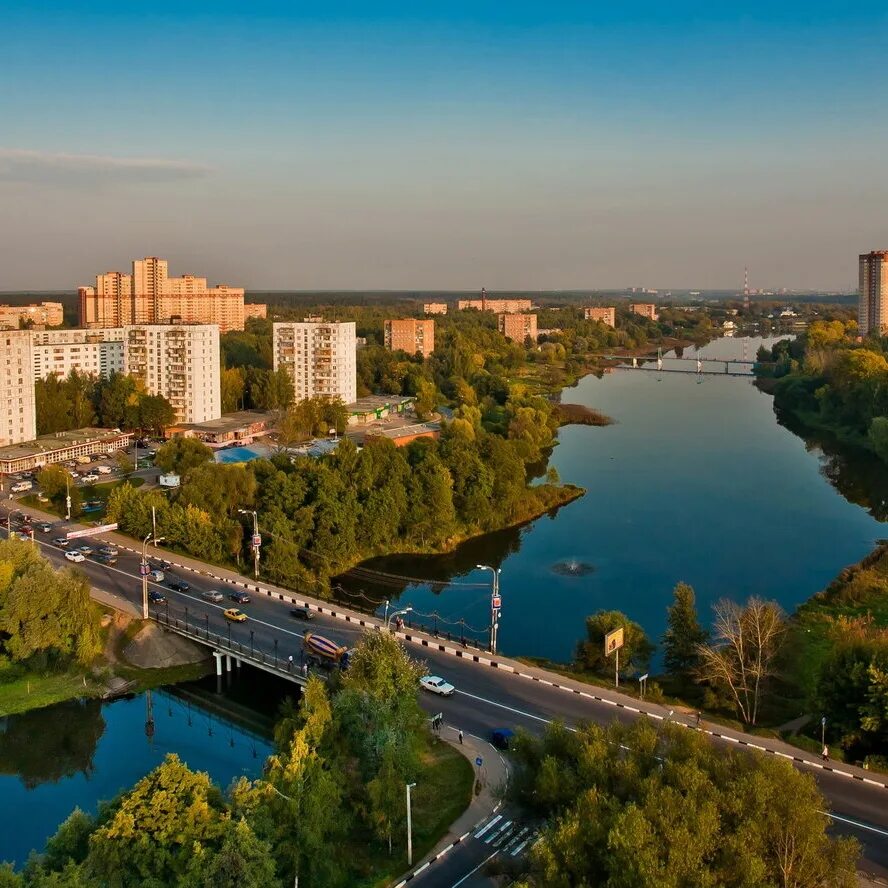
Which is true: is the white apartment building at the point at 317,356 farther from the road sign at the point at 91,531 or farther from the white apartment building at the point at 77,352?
the road sign at the point at 91,531

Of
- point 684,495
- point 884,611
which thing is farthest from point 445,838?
point 684,495

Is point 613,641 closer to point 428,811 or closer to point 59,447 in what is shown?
point 428,811

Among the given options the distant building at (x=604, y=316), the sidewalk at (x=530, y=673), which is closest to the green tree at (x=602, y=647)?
the sidewalk at (x=530, y=673)

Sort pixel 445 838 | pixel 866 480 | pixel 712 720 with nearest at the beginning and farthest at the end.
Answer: pixel 445 838 < pixel 712 720 < pixel 866 480

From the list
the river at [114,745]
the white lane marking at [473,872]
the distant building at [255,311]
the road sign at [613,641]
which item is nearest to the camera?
the white lane marking at [473,872]

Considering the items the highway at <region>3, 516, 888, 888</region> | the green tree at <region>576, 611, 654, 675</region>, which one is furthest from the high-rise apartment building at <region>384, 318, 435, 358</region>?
the green tree at <region>576, 611, 654, 675</region>

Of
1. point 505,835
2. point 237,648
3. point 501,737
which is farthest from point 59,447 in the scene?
point 505,835

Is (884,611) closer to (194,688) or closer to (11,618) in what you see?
(194,688)
